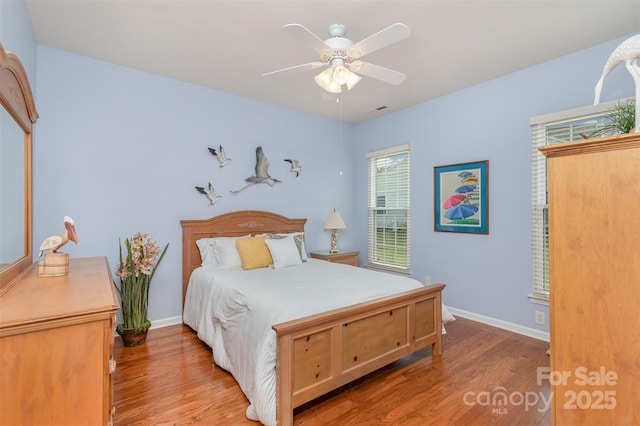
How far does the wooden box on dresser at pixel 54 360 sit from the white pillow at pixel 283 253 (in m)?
2.20

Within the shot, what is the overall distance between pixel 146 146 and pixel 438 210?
346 centimetres

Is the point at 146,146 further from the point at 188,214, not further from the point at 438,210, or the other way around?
the point at 438,210

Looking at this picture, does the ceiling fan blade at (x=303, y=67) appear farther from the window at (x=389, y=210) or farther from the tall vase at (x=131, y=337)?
the tall vase at (x=131, y=337)

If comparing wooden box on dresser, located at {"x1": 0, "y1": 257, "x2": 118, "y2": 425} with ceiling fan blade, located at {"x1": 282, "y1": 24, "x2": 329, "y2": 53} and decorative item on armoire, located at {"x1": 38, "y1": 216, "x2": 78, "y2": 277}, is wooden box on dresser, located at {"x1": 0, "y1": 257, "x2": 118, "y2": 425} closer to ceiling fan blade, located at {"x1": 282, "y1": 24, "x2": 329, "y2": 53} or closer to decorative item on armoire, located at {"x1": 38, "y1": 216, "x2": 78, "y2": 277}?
decorative item on armoire, located at {"x1": 38, "y1": 216, "x2": 78, "y2": 277}

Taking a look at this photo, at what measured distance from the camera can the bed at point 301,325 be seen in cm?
188

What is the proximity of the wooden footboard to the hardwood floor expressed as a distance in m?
0.15

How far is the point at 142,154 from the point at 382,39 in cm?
267

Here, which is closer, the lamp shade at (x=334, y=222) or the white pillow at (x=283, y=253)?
the white pillow at (x=283, y=253)

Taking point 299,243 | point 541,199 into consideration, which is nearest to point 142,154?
point 299,243

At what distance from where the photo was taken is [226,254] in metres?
3.44

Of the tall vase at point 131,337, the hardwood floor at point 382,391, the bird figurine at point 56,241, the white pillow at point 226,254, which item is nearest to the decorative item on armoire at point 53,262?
the bird figurine at point 56,241

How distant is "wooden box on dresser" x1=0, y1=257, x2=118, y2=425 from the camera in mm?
1034

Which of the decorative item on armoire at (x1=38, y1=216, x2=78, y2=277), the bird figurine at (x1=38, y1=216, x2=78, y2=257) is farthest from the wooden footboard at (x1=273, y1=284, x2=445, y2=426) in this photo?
the bird figurine at (x1=38, y1=216, x2=78, y2=257)

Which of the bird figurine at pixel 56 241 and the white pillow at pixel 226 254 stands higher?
the bird figurine at pixel 56 241
